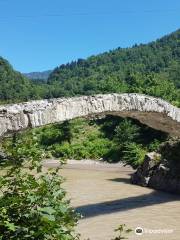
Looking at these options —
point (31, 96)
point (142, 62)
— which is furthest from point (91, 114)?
point (142, 62)

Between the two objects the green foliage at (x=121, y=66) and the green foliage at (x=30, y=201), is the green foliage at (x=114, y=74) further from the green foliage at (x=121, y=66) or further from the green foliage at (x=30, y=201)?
the green foliage at (x=30, y=201)

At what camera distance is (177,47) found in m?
111

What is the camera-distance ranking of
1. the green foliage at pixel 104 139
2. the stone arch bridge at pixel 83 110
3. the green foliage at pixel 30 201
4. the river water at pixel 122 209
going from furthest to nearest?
the green foliage at pixel 104 139
the river water at pixel 122 209
the stone arch bridge at pixel 83 110
the green foliage at pixel 30 201

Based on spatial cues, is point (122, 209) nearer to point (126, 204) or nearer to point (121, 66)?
point (126, 204)

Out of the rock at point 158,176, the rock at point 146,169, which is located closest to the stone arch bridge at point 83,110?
the rock at point 158,176

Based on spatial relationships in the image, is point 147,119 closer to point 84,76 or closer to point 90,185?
point 90,185

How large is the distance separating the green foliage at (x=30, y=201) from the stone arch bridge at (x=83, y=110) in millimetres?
3565

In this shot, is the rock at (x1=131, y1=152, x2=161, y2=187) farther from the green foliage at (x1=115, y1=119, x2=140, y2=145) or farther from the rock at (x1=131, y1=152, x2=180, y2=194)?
the green foliage at (x1=115, y1=119, x2=140, y2=145)

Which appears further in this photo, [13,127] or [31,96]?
[31,96]

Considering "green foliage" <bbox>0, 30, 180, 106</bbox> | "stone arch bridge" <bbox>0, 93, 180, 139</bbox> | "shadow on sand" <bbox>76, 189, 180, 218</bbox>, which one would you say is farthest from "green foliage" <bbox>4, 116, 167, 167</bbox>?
"stone arch bridge" <bbox>0, 93, 180, 139</bbox>

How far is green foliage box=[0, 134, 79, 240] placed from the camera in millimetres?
3203

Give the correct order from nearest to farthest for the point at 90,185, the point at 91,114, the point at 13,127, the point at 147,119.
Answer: the point at 13,127, the point at 91,114, the point at 147,119, the point at 90,185

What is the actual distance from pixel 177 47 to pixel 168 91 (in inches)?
2519

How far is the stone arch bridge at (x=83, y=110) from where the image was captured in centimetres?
745
